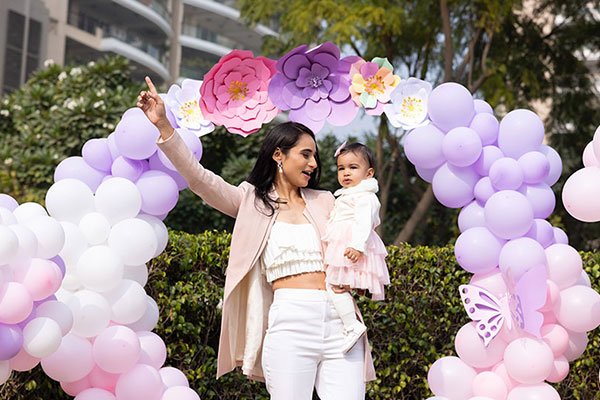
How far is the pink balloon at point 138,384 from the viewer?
414 cm

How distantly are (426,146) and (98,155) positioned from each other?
1705 millimetres

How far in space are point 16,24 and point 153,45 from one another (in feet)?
44.4

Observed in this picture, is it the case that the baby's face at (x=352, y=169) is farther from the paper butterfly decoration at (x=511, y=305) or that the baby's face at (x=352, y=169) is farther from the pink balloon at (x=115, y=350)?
the pink balloon at (x=115, y=350)

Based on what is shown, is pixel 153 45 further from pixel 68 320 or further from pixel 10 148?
pixel 68 320

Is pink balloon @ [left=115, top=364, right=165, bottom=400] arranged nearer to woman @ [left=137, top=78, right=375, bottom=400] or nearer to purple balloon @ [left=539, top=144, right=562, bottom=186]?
woman @ [left=137, top=78, right=375, bottom=400]

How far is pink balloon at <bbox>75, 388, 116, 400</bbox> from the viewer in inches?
162

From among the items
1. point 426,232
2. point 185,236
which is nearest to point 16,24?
point 426,232

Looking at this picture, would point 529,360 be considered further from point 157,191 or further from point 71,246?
point 71,246

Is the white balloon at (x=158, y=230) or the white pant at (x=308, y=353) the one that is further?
the white balloon at (x=158, y=230)

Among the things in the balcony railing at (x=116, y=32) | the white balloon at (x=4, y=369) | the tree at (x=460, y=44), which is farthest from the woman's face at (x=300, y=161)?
the balcony railing at (x=116, y=32)

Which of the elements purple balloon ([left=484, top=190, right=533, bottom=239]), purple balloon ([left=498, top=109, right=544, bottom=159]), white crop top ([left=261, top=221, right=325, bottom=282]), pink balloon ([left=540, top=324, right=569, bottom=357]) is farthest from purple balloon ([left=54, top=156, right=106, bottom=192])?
pink balloon ([left=540, top=324, right=569, bottom=357])

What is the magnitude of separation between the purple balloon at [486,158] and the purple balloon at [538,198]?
21 centimetres

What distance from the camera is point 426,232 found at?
10883 mm

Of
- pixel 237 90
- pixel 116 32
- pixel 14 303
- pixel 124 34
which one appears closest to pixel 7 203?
pixel 14 303
